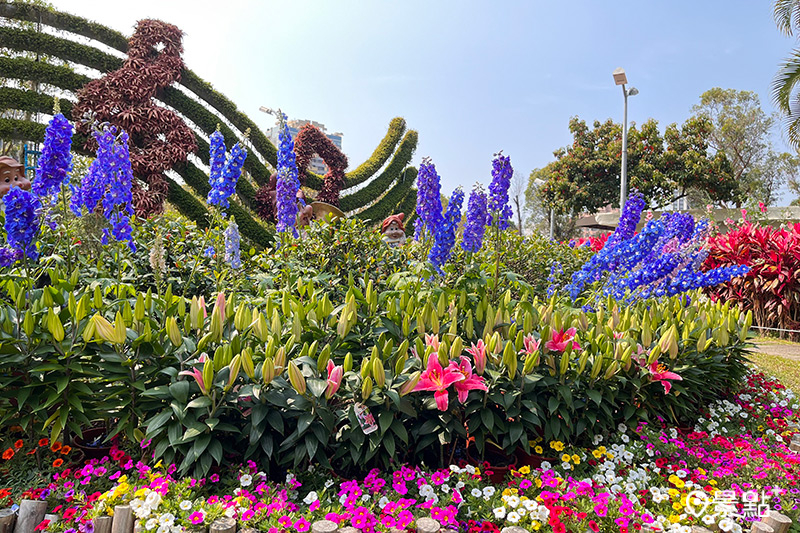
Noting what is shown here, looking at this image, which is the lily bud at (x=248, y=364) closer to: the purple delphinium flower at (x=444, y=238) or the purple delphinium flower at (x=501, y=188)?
the purple delphinium flower at (x=444, y=238)

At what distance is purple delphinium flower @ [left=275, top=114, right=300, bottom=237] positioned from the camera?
12.4ft

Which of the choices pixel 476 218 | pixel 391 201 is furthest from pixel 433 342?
pixel 391 201

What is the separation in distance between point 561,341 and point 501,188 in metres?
1.19

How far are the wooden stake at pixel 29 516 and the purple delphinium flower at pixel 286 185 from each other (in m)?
2.52

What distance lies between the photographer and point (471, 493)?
1.72m

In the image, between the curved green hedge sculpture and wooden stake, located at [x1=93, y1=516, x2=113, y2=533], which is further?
the curved green hedge sculpture

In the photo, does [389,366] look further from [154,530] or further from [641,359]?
[641,359]

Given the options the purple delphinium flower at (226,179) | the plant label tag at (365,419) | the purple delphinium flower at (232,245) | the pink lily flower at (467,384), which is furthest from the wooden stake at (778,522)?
the purple delphinium flower at (226,179)

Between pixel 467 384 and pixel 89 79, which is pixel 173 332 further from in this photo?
pixel 89 79

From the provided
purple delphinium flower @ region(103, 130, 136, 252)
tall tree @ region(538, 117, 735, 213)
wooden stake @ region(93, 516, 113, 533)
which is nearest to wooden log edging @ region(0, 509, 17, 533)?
wooden stake @ region(93, 516, 113, 533)

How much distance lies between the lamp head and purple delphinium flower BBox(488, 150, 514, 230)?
9.67 m

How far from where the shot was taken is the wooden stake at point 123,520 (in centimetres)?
149

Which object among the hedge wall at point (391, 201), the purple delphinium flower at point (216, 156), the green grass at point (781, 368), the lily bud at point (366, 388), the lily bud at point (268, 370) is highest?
the hedge wall at point (391, 201)

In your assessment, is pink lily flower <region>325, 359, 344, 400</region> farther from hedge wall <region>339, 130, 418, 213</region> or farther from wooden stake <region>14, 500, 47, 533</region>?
hedge wall <region>339, 130, 418, 213</region>
